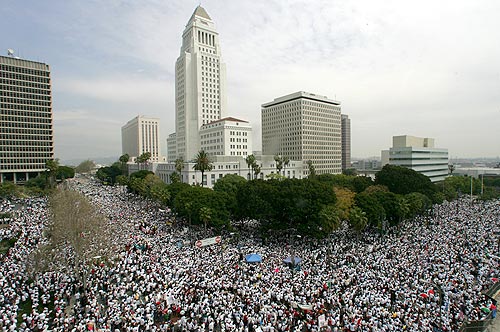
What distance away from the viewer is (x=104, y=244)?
86.4ft

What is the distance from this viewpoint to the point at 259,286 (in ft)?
76.6

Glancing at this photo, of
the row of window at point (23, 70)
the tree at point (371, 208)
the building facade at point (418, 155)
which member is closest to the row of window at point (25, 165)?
the row of window at point (23, 70)

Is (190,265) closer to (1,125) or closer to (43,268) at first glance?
(43,268)

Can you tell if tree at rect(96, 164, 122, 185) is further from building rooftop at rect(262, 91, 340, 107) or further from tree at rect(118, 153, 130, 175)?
building rooftop at rect(262, 91, 340, 107)

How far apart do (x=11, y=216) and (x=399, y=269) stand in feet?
172

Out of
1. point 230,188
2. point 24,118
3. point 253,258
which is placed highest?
point 24,118

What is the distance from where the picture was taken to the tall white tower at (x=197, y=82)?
10919 cm

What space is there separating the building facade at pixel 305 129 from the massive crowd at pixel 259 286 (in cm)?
9053

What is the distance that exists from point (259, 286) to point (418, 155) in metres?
97.7

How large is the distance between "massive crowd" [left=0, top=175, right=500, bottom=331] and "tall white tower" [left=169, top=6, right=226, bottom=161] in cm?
7757

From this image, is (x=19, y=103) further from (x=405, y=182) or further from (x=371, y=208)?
(x=405, y=182)

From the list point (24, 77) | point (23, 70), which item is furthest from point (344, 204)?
point (23, 70)

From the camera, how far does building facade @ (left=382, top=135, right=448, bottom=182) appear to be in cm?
9917

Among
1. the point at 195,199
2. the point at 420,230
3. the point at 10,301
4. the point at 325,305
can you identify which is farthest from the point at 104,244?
the point at 420,230
